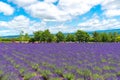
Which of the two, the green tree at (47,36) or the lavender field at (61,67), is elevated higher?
the green tree at (47,36)

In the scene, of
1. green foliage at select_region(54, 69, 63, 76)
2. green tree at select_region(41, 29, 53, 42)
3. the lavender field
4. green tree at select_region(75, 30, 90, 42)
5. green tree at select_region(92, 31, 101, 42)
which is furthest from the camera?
green tree at select_region(75, 30, 90, 42)

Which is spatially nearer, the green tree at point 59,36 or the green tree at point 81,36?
the green tree at point 81,36

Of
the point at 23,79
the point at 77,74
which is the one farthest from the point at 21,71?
the point at 77,74

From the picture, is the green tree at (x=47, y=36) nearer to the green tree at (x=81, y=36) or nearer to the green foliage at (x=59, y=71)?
the green tree at (x=81, y=36)

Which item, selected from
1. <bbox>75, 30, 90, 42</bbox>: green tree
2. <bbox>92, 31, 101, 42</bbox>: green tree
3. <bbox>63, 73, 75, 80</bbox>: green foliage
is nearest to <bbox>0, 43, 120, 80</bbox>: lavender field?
<bbox>63, 73, 75, 80</bbox>: green foliage

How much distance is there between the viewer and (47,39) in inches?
1912

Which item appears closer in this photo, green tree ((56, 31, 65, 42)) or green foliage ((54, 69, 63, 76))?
green foliage ((54, 69, 63, 76))

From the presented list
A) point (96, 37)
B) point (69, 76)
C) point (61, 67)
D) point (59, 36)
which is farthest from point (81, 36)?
point (69, 76)

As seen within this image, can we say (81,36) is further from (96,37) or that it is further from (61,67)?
(61,67)

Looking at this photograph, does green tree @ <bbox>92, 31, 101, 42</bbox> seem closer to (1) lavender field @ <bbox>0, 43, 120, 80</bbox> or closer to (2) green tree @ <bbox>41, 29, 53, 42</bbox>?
(2) green tree @ <bbox>41, 29, 53, 42</bbox>

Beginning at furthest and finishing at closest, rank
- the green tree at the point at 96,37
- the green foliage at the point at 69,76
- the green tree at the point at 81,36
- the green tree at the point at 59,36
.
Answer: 1. the green tree at the point at 59,36
2. the green tree at the point at 81,36
3. the green tree at the point at 96,37
4. the green foliage at the point at 69,76

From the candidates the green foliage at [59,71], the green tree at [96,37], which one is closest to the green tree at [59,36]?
the green tree at [96,37]

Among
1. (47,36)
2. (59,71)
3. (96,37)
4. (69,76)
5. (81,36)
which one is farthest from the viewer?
(81,36)

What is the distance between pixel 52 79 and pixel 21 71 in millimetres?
2130
